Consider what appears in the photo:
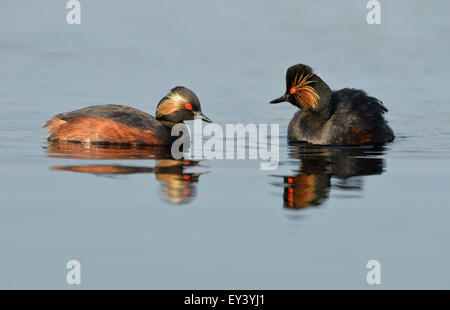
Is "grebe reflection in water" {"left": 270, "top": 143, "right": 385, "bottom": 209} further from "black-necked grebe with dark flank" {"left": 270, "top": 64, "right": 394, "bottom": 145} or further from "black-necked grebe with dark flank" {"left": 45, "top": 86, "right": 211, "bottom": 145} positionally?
"black-necked grebe with dark flank" {"left": 45, "top": 86, "right": 211, "bottom": 145}

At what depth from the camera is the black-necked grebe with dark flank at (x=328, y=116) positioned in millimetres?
14172

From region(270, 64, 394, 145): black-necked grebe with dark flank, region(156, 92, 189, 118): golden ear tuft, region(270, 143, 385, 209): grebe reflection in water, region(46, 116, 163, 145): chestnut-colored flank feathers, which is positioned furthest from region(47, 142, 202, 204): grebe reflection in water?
region(270, 64, 394, 145): black-necked grebe with dark flank

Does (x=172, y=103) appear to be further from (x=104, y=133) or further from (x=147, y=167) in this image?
(x=147, y=167)

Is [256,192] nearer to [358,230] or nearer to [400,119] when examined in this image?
[358,230]

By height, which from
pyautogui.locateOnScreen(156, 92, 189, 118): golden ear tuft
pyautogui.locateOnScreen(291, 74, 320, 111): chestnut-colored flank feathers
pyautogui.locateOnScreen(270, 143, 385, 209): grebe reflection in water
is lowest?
pyautogui.locateOnScreen(270, 143, 385, 209): grebe reflection in water

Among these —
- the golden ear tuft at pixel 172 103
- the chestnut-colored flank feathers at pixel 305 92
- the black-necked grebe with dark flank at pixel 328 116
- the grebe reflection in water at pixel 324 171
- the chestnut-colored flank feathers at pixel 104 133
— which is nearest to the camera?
the grebe reflection in water at pixel 324 171

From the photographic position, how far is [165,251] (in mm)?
7348

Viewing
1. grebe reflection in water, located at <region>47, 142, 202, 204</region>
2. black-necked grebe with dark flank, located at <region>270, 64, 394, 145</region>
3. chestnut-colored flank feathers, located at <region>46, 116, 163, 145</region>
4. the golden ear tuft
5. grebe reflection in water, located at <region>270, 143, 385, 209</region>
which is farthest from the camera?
black-necked grebe with dark flank, located at <region>270, 64, 394, 145</region>

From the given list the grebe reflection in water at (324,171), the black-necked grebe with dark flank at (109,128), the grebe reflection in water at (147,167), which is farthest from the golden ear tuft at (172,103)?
the grebe reflection in water at (324,171)


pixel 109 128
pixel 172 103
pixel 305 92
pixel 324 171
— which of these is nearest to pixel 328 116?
pixel 305 92

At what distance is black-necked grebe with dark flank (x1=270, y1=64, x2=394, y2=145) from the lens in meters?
14.2

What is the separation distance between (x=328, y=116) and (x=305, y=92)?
55 cm

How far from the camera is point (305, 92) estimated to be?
14.5 meters

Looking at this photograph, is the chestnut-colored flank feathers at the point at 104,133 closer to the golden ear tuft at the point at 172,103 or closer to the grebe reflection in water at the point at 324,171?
the golden ear tuft at the point at 172,103
